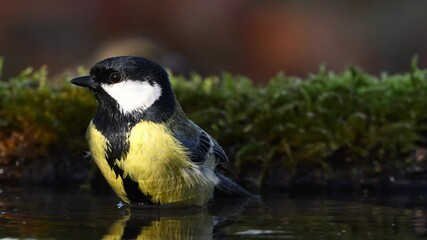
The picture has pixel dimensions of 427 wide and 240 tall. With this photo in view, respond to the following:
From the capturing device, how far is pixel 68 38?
12523 mm

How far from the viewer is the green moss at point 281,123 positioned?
18.2 feet

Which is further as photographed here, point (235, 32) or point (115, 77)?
point (235, 32)

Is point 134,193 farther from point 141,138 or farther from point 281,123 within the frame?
point 281,123

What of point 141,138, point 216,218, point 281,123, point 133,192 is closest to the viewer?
point 216,218

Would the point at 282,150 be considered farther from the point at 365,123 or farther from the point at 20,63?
the point at 20,63

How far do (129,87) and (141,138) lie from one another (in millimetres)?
295

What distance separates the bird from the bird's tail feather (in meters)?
0.34

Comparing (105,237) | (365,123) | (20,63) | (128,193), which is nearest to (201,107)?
(365,123)

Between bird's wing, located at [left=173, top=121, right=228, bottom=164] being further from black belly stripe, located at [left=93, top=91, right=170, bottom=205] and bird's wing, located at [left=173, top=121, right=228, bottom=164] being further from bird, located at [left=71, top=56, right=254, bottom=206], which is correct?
black belly stripe, located at [left=93, top=91, right=170, bottom=205]

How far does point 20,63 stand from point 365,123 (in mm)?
7411

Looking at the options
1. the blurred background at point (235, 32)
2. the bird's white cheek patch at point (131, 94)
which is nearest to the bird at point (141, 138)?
the bird's white cheek patch at point (131, 94)

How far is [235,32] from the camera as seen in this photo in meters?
12.7

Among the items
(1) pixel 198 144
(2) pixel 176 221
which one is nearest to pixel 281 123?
(1) pixel 198 144

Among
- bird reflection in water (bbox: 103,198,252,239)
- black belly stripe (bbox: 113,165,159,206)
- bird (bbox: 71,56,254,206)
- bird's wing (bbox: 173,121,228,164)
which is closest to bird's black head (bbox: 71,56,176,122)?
bird (bbox: 71,56,254,206)
